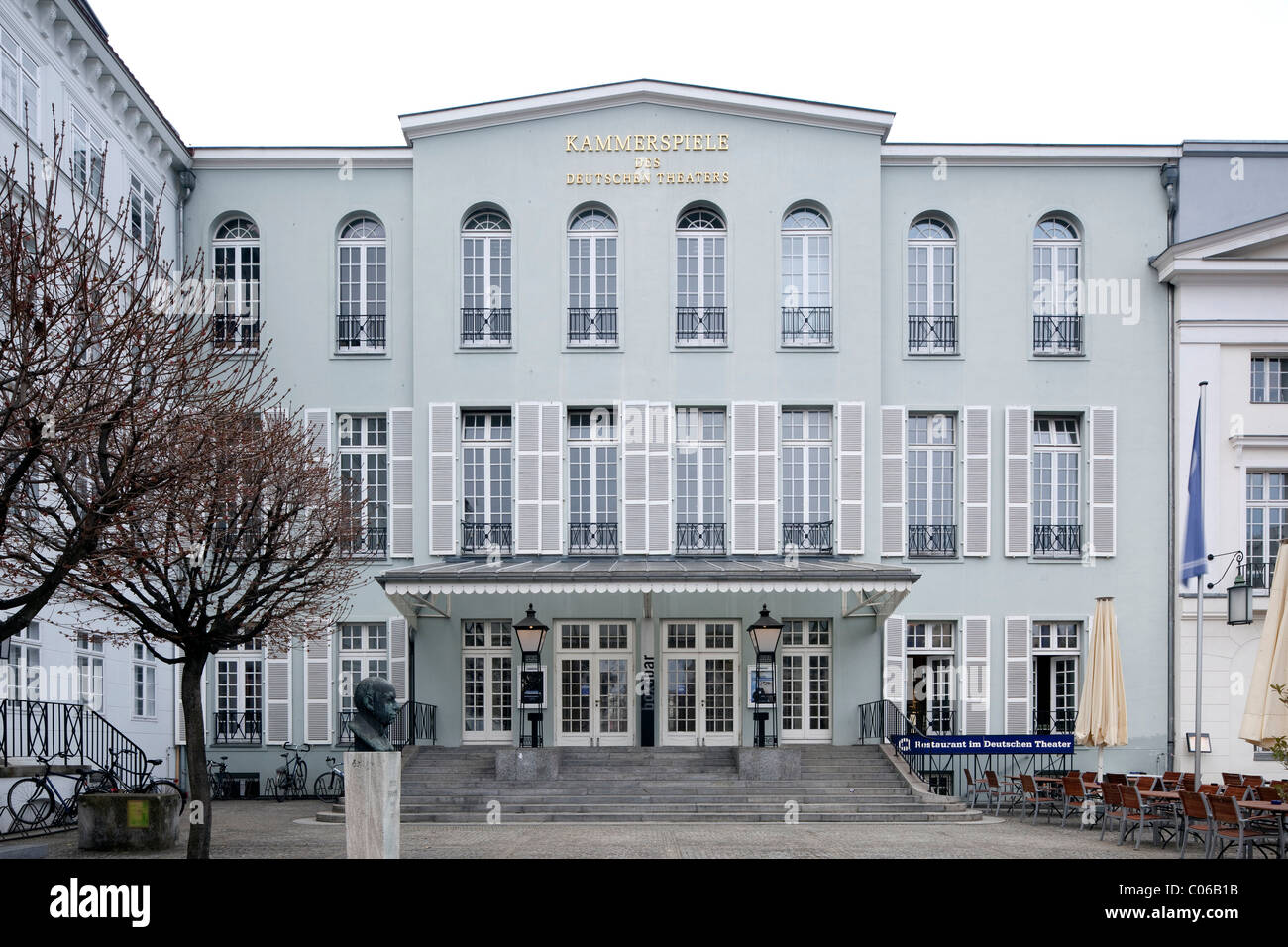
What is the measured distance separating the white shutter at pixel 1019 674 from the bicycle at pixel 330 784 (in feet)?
36.3

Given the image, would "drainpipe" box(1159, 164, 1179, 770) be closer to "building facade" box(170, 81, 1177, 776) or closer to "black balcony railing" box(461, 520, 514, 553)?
"building facade" box(170, 81, 1177, 776)

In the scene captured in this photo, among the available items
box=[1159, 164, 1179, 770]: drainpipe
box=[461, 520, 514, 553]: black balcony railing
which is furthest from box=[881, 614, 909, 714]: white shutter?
box=[461, 520, 514, 553]: black balcony railing

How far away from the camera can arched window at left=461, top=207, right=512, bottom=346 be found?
72.7 feet

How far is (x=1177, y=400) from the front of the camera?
21.9 meters

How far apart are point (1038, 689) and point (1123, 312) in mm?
6618

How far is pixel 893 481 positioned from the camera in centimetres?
2200

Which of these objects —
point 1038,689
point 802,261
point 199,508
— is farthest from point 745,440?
point 199,508

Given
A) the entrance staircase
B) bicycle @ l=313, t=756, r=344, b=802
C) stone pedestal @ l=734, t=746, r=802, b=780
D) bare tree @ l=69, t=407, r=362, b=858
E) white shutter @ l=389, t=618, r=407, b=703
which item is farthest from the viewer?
white shutter @ l=389, t=618, r=407, b=703

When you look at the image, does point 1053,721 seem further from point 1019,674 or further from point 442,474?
point 442,474

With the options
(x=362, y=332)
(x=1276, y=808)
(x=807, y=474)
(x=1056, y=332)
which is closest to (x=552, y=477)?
(x=362, y=332)

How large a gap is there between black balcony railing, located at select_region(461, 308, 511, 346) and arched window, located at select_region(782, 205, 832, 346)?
4.78 meters

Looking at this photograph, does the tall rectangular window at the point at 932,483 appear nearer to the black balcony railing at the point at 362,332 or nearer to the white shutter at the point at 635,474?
the white shutter at the point at 635,474

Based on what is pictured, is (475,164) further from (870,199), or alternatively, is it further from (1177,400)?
(1177,400)
